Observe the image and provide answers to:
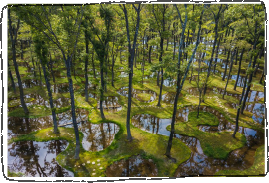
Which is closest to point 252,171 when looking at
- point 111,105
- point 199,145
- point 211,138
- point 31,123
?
point 199,145

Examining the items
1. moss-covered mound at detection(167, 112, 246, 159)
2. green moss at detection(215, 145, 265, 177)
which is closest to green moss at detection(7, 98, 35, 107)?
moss-covered mound at detection(167, 112, 246, 159)

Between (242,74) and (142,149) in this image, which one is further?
(242,74)

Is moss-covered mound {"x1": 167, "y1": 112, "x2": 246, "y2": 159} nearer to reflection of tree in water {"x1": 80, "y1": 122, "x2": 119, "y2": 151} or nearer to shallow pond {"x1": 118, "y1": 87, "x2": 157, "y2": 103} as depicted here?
reflection of tree in water {"x1": 80, "y1": 122, "x2": 119, "y2": 151}

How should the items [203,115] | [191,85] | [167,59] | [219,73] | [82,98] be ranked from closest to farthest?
1. [167,59]
2. [203,115]
3. [82,98]
4. [191,85]
5. [219,73]

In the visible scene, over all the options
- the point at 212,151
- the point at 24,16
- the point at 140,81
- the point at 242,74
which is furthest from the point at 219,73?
the point at 24,16

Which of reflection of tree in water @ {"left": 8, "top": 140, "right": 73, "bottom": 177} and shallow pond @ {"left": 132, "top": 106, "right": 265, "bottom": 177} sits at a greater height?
shallow pond @ {"left": 132, "top": 106, "right": 265, "bottom": 177}

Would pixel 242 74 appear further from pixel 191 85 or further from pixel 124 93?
pixel 124 93

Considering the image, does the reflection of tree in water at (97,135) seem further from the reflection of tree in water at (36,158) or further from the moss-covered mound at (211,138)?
the moss-covered mound at (211,138)
